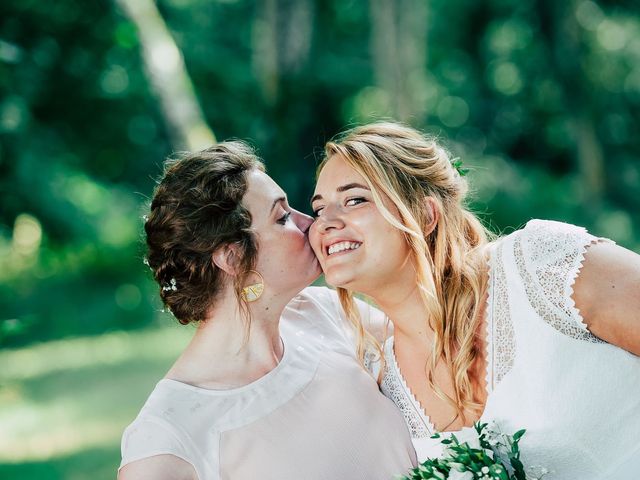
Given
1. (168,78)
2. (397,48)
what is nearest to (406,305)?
(168,78)

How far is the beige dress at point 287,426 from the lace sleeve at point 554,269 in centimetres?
68

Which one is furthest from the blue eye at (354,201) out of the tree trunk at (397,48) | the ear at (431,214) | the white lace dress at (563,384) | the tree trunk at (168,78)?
the tree trunk at (397,48)

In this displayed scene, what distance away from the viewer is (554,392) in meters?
2.47

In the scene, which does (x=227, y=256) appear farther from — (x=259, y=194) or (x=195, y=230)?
(x=259, y=194)

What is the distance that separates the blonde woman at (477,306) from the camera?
8.05 feet

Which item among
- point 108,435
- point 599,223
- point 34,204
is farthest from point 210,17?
point 108,435

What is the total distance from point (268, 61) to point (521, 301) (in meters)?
9.95

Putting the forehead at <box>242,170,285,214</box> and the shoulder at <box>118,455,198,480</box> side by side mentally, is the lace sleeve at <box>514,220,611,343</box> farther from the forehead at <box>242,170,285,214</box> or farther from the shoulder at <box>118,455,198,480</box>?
the shoulder at <box>118,455,198,480</box>

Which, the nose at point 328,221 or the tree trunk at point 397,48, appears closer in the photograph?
the nose at point 328,221

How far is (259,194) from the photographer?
2809mm

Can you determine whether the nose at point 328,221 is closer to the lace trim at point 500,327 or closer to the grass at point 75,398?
the lace trim at point 500,327

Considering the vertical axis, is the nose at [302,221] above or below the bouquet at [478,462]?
above

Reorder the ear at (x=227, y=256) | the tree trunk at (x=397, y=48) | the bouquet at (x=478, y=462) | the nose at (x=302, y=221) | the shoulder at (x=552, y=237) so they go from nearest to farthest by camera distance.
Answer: the bouquet at (x=478, y=462)
the shoulder at (x=552, y=237)
the ear at (x=227, y=256)
the nose at (x=302, y=221)
the tree trunk at (x=397, y=48)

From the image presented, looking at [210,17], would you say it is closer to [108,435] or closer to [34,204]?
[34,204]
